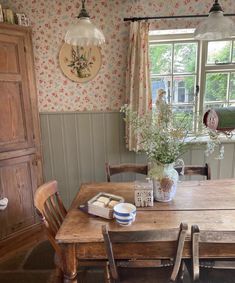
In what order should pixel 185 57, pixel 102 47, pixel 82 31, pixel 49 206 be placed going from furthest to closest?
pixel 185 57, pixel 102 47, pixel 49 206, pixel 82 31

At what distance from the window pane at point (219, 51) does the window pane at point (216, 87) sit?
15 cm

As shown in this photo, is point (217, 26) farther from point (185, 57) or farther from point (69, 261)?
point (69, 261)

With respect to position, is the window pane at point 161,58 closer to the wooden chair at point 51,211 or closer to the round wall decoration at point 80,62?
the round wall decoration at point 80,62

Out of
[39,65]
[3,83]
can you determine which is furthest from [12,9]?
[3,83]

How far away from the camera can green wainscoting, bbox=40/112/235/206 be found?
8.66 feet

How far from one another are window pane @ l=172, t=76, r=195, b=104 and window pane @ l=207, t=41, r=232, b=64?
273mm

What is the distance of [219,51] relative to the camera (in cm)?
259

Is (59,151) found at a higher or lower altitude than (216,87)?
lower

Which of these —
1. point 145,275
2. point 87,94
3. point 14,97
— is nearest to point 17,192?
point 14,97

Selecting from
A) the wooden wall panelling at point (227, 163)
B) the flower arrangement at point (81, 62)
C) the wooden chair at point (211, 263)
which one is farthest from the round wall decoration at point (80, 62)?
the wooden chair at point (211, 263)

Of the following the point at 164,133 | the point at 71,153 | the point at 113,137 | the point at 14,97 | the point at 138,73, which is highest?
the point at 138,73

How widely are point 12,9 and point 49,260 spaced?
2404mm

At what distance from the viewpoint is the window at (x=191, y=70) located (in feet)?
8.49

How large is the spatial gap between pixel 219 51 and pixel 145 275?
2.27 metres
